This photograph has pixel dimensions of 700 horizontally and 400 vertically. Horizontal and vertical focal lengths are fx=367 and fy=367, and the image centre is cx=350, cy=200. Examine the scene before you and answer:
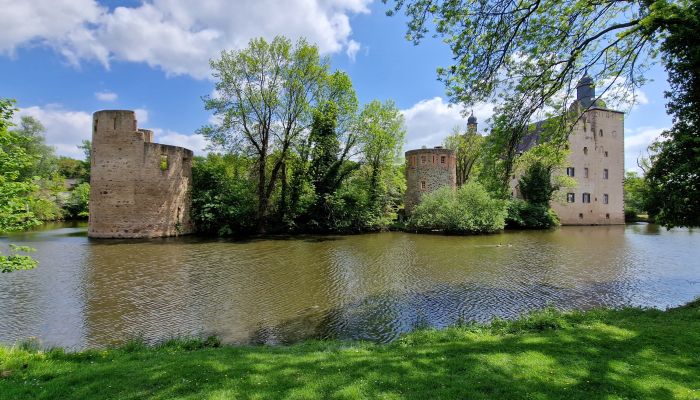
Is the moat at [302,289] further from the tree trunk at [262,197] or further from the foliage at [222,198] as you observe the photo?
the tree trunk at [262,197]

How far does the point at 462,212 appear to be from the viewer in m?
29.2

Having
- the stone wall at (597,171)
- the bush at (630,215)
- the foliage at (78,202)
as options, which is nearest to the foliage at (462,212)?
the stone wall at (597,171)

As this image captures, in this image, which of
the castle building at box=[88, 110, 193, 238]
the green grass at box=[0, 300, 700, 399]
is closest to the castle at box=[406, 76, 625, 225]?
the castle building at box=[88, 110, 193, 238]

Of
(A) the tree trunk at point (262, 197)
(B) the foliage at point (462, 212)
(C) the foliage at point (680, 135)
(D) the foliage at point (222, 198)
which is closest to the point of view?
(C) the foliage at point (680, 135)

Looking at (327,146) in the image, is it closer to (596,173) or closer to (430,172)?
(430,172)

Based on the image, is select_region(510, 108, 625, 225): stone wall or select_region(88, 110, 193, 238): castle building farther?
select_region(510, 108, 625, 225): stone wall

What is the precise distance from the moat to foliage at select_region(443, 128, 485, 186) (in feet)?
78.4

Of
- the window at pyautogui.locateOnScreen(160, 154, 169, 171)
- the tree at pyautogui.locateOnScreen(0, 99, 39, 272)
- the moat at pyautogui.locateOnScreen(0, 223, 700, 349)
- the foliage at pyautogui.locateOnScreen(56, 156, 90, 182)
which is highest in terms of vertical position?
the foliage at pyautogui.locateOnScreen(56, 156, 90, 182)

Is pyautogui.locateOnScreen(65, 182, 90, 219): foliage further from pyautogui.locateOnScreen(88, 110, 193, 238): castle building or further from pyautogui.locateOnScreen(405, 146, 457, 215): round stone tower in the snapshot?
pyautogui.locateOnScreen(405, 146, 457, 215): round stone tower

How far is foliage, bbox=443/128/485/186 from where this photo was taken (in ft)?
137

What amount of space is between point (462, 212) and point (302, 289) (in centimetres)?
2072

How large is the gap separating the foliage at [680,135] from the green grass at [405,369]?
3.25m

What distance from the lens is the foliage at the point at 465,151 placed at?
137ft

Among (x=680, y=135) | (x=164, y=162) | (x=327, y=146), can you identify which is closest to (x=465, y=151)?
(x=327, y=146)
